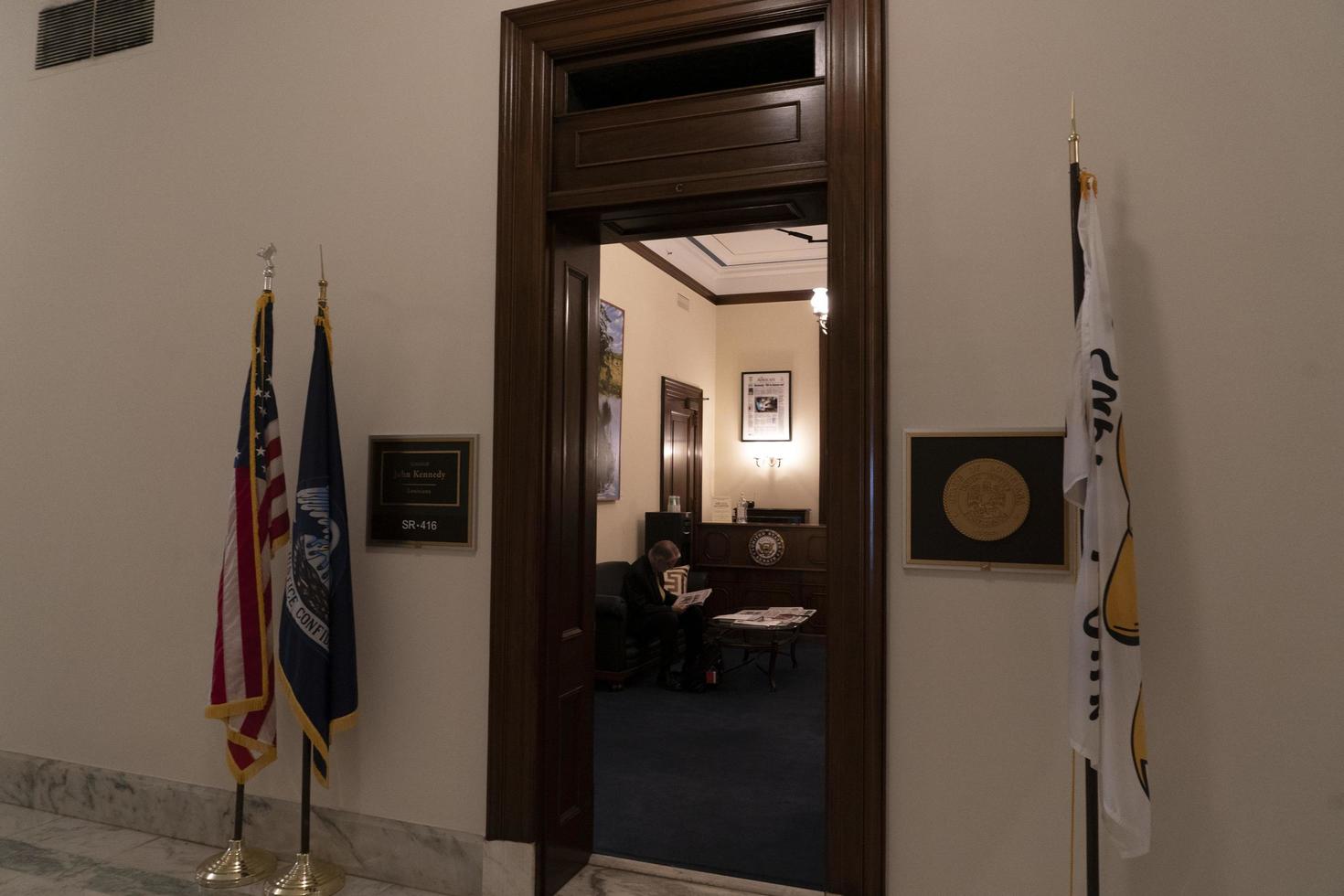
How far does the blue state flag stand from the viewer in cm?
321

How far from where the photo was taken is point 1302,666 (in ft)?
8.09

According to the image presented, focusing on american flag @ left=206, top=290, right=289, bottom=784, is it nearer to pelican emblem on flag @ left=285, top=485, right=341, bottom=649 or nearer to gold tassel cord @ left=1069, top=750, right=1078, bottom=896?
pelican emblem on flag @ left=285, top=485, right=341, bottom=649

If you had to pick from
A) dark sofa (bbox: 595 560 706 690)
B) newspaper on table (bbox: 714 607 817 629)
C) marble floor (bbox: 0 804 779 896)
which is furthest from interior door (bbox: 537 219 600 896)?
newspaper on table (bbox: 714 607 817 629)

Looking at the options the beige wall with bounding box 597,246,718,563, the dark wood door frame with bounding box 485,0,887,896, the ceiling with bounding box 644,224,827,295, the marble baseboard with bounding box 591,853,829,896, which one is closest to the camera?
the dark wood door frame with bounding box 485,0,887,896

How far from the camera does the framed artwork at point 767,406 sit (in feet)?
35.4

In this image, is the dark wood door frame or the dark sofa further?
the dark sofa

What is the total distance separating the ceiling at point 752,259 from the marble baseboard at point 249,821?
634cm

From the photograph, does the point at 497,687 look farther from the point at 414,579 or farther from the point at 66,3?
the point at 66,3

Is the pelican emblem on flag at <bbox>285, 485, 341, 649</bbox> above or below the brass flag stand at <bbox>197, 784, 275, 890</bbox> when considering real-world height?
above

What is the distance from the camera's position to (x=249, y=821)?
374 cm

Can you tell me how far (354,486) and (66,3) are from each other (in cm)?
311

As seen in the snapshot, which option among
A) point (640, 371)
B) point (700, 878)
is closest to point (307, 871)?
point (700, 878)

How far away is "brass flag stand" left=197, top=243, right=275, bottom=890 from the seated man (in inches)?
148

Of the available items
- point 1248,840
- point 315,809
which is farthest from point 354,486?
point 1248,840
